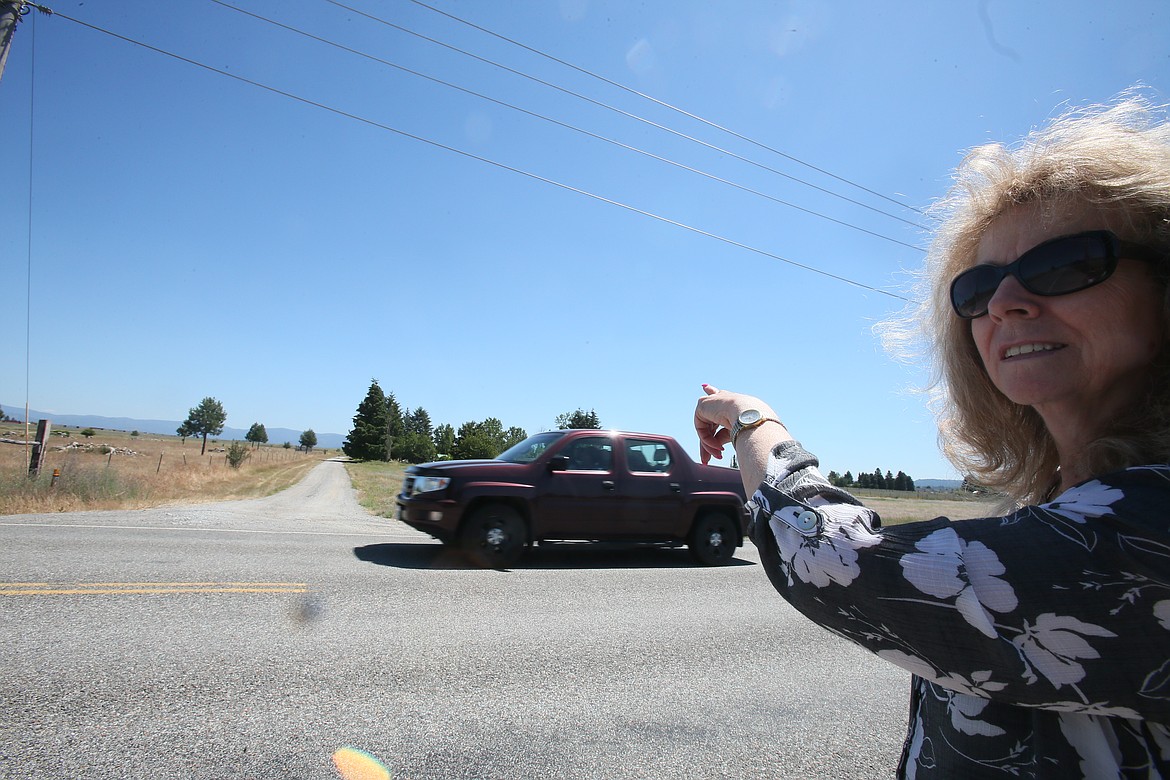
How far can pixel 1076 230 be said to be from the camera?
993 mm

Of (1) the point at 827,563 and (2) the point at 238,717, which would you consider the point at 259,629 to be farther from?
Result: (1) the point at 827,563

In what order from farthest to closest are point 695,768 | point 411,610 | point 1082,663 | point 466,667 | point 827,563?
point 411,610, point 466,667, point 695,768, point 827,563, point 1082,663

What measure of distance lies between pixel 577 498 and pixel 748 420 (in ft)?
24.7

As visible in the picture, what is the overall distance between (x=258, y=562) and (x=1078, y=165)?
756 cm

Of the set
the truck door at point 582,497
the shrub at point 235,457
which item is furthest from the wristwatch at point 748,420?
the shrub at point 235,457

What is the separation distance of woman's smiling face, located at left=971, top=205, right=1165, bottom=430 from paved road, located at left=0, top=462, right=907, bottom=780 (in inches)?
101

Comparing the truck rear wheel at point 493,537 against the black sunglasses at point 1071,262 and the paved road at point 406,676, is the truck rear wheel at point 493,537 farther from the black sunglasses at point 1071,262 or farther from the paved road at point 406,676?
the black sunglasses at point 1071,262

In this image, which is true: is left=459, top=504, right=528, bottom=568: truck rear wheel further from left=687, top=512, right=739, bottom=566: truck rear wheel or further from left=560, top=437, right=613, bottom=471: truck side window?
left=687, top=512, right=739, bottom=566: truck rear wheel

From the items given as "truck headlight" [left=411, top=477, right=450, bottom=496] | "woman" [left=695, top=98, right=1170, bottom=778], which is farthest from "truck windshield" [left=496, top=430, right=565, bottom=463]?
"woman" [left=695, top=98, right=1170, bottom=778]

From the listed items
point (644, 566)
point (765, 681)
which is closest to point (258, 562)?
point (644, 566)

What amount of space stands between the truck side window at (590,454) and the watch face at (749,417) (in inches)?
299

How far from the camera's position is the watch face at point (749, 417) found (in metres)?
1.20

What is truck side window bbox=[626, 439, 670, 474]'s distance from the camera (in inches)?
360

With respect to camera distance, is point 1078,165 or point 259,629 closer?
point 1078,165
